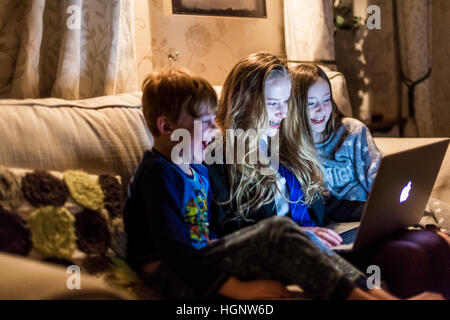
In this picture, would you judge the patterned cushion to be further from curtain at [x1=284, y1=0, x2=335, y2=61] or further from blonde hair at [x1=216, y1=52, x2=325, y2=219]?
curtain at [x1=284, y1=0, x2=335, y2=61]

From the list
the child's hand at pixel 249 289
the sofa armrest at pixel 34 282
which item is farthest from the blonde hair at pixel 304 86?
the sofa armrest at pixel 34 282

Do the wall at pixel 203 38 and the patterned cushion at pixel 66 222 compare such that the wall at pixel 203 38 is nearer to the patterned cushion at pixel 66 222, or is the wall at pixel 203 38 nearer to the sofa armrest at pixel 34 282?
the patterned cushion at pixel 66 222

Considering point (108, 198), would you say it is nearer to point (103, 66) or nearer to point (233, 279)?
point (233, 279)

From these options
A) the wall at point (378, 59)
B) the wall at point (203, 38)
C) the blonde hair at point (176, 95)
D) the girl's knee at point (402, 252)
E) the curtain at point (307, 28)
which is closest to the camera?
the blonde hair at point (176, 95)

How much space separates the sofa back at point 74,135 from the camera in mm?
1103

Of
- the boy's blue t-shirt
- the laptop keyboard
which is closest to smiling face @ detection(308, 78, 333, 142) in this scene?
the laptop keyboard

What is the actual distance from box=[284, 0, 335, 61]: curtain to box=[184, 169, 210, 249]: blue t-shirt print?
117 centimetres

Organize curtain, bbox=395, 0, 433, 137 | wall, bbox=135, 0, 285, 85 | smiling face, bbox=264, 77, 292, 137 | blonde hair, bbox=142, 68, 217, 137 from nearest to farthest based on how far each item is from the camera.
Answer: blonde hair, bbox=142, 68, 217, 137
smiling face, bbox=264, 77, 292, 137
wall, bbox=135, 0, 285, 85
curtain, bbox=395, 0, 433, 137

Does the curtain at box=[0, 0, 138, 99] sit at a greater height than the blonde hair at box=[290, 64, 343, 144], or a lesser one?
greater

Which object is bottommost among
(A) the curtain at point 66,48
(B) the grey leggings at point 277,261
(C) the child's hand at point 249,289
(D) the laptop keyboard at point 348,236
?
(D) the laptop keyboard at point 348,236

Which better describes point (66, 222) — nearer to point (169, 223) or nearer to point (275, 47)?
point (169, 223)

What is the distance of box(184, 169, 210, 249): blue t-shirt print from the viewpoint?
3.62ft

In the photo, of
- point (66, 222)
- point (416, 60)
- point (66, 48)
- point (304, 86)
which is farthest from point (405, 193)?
point (416, 60)

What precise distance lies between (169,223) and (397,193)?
582 mm
